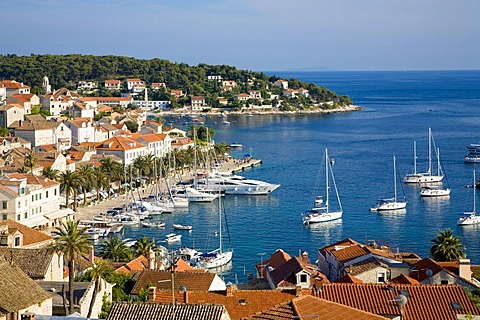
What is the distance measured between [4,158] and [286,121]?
88.9 metres

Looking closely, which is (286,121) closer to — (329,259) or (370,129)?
(370,129)

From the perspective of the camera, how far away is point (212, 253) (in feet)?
134

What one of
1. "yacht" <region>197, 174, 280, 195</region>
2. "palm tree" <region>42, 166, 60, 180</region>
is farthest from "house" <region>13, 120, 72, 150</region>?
"palm tree" <region>42, 166, 60, 180</region>

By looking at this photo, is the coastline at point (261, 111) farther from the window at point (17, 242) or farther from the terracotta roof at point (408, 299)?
the terracotta roof at point (408, 299)

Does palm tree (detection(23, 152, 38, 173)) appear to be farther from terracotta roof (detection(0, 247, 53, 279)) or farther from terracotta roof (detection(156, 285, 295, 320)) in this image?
terracotta roof (detection(156, 285, 295, 320))

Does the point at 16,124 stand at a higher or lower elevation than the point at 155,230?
higher

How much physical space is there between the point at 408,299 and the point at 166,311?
7680 millimetres

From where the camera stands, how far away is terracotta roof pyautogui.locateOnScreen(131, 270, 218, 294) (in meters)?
23.1

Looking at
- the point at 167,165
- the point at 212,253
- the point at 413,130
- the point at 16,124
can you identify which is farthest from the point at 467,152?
the point at 212,253

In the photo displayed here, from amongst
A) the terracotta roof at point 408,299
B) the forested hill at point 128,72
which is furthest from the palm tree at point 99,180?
the forested hill at point 128,72

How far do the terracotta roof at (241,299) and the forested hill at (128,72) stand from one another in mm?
130946

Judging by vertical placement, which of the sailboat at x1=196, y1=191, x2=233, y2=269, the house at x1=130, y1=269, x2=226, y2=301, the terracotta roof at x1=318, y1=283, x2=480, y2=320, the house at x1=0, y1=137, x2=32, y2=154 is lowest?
the sailboat at x1=196, y1=191, x2=233, y2=269

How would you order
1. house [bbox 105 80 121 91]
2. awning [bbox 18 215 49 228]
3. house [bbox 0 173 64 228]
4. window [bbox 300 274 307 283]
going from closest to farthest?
1. window [bbox 300 274 307 283]
2. house [bbox 0 173 64 228]
3. awning [bbox 18 215 49 228]
4. house [bbox 105 80 121 91]

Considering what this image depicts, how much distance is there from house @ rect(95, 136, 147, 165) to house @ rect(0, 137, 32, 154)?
5.89m
